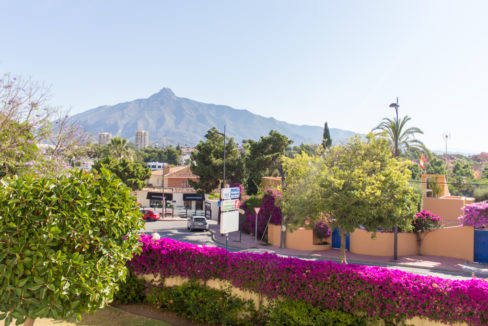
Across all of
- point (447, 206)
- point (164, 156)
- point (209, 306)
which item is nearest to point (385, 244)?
point (447, 206)

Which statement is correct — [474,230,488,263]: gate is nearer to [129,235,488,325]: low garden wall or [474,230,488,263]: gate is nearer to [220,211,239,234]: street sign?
[220,211,239,234]: street sign

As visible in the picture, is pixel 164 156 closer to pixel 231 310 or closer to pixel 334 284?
pixel 231 310

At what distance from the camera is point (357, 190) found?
587 inches

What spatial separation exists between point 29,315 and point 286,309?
4.93 metres

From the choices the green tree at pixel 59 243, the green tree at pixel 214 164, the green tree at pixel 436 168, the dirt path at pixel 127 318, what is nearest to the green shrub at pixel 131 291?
the dirt path at pixel 127 318

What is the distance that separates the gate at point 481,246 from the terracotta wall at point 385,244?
3361mm

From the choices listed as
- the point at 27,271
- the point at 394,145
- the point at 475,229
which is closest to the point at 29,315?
the point at 27,271

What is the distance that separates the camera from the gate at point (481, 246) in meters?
20.9

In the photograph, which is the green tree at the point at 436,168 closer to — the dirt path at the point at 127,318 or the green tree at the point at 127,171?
the green tree at the point at 127,171

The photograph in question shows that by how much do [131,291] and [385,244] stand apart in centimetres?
1797

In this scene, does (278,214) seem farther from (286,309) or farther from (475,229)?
(286,309)

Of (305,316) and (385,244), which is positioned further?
(385,244)

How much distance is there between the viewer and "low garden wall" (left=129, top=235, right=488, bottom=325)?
6.98 meters

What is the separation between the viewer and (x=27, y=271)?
17.9 ft
